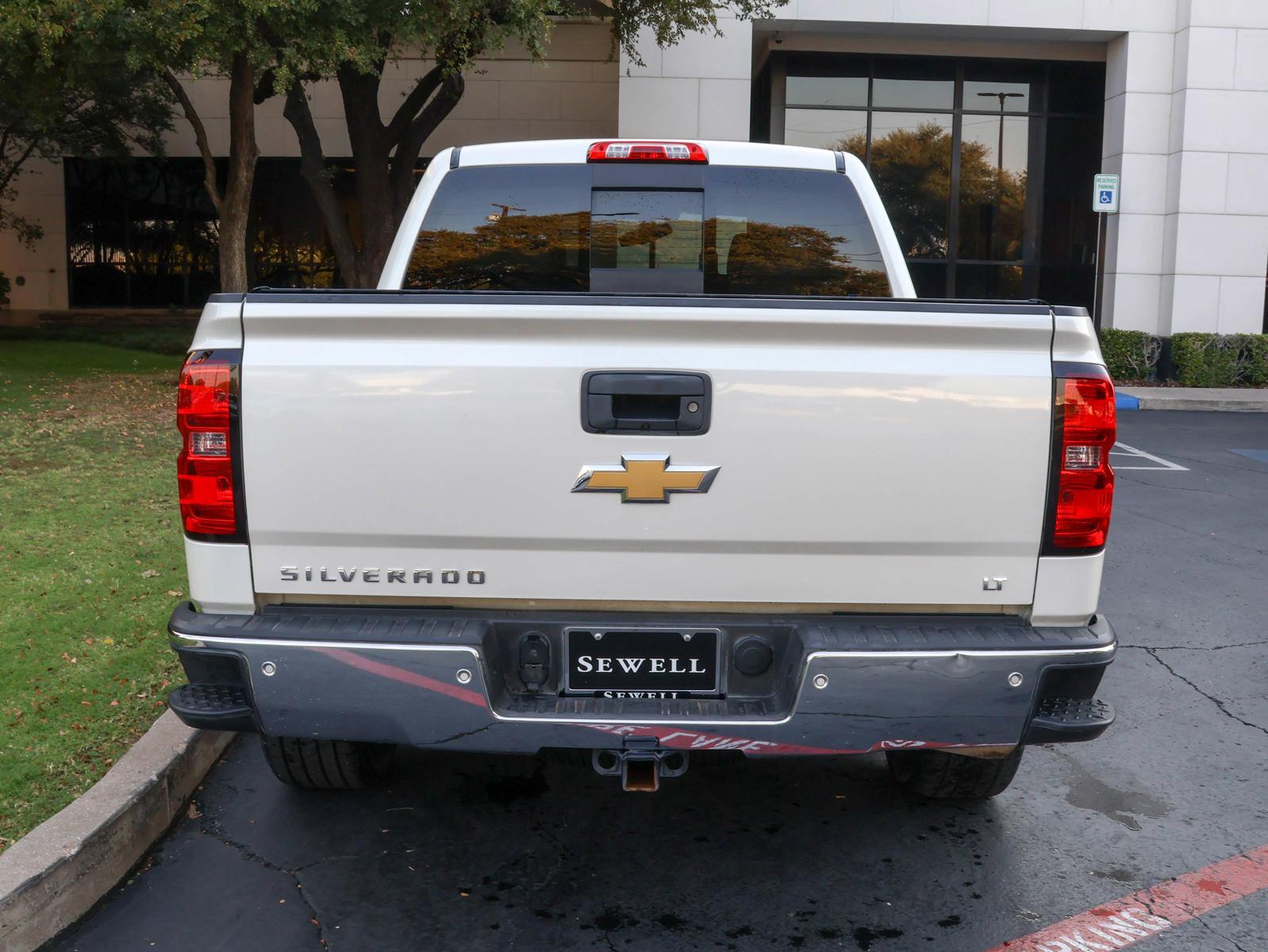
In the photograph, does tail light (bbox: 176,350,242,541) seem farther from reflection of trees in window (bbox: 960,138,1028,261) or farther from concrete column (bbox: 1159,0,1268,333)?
A: reflection of trees in window (bbox: 960,138,1028,261)

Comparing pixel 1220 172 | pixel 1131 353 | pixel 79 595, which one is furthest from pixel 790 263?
pixel 1220 172

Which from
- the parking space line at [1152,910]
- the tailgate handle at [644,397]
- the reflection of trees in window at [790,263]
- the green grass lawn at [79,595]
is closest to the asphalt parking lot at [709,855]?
the parking space line at [1152,910]

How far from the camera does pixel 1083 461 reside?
113 inches

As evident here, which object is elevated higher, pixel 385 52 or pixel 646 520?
pixel 385 52

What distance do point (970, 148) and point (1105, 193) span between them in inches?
167

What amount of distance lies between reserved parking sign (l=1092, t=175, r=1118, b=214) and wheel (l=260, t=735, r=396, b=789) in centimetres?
1827

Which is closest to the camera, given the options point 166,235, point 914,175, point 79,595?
point 79,595

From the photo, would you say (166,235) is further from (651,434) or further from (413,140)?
(651,434)

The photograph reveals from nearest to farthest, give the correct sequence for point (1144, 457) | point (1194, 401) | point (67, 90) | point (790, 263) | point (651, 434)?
point (651, 434)
point (790, 263)
point (1144, 457)
point (1194, 401)
point (67, 90)

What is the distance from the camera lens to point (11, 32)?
11430 millimetres

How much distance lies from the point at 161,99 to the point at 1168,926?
26333 mm

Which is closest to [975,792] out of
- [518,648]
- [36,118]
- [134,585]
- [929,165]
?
[518,648]

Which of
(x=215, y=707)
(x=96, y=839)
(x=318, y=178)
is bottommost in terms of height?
(x=96, y=839)

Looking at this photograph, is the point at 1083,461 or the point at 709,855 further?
the point at 709,855
